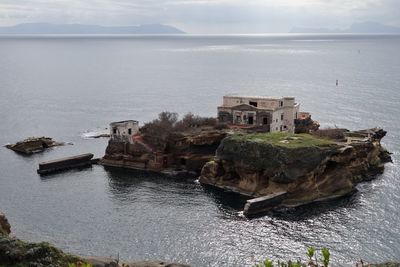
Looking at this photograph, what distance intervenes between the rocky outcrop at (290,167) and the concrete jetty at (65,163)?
25.1 metres

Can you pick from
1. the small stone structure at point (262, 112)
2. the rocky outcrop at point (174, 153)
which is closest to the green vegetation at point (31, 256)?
the rocky outcrop at point (174, 153)

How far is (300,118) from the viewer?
116 m

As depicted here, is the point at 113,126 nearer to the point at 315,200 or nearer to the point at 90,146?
the point at 90,146

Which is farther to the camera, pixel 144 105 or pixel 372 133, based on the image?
pixel 144 105

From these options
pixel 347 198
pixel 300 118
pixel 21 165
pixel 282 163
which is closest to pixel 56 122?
pixel 21 165

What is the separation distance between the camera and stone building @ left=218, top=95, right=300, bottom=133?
4277 inches

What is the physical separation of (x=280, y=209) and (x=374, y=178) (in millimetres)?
22968

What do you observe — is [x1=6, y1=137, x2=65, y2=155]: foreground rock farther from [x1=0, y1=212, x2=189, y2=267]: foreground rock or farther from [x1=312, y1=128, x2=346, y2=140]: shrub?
[x1=0, y1=212, x2=189, y2=267]: foreground rock

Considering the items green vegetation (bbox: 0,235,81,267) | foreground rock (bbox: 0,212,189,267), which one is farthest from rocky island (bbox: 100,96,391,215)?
green vegetation (bbox: 0,235,81,267)

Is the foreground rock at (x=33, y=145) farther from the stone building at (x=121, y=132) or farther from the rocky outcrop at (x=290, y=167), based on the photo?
the rocky outcrop at (x=290, y=167)

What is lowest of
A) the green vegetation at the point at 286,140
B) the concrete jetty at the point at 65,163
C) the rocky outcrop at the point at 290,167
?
the concrete jetty at the point at 65,163

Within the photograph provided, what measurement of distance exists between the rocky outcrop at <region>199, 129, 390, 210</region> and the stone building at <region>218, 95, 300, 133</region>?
16.5m

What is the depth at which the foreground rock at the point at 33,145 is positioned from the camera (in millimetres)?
111438

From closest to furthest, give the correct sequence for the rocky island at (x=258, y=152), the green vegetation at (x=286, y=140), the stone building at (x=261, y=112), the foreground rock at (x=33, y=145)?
the rocky island at (x=258, y=152) < the green vegetation at (x=286, y=140) < the stone building at (x=261, y=112) < the foreground rock at (x=33, y=145)
